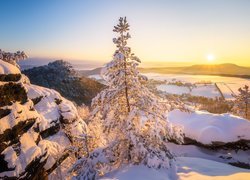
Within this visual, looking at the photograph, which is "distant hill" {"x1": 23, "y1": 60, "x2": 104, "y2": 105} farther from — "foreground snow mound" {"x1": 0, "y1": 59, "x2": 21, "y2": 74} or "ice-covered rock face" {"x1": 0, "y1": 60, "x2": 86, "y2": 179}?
"foreground snow mound" {"x1": 0, "y1": 59, "x2": 21, "y2": 74}

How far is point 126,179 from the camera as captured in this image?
40.2 ft

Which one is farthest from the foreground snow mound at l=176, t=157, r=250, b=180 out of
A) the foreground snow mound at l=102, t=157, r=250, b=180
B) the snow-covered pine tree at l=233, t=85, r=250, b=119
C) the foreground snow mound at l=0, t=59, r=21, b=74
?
the snow-covered pine tree at l=233, t=85, r=250, b=119

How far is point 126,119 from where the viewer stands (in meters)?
13.7

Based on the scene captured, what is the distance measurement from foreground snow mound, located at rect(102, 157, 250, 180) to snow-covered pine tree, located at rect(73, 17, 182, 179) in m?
0.54

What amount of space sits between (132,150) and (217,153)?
50.0 feet

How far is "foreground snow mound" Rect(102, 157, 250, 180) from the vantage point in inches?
500

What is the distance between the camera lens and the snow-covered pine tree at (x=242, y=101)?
1623 inches

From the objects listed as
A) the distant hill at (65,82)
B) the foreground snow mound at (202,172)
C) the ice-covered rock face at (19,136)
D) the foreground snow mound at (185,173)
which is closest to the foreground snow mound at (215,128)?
the foreground snow mound at (185,173)

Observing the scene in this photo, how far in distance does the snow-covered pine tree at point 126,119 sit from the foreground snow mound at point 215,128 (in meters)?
12.8

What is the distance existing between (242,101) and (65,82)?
3755 inches

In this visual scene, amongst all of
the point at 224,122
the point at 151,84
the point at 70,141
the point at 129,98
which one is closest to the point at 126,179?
the point at 129,98

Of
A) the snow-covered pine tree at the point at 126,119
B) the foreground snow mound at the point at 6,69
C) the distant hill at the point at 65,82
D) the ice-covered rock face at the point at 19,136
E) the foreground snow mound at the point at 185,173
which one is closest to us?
the foreground snow mound at the point at 185,173

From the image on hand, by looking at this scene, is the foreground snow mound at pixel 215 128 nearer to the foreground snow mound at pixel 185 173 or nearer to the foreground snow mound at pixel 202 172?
the foreground snow mound at pixel 185 173

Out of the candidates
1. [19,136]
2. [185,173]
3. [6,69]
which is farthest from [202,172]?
[6,69]
